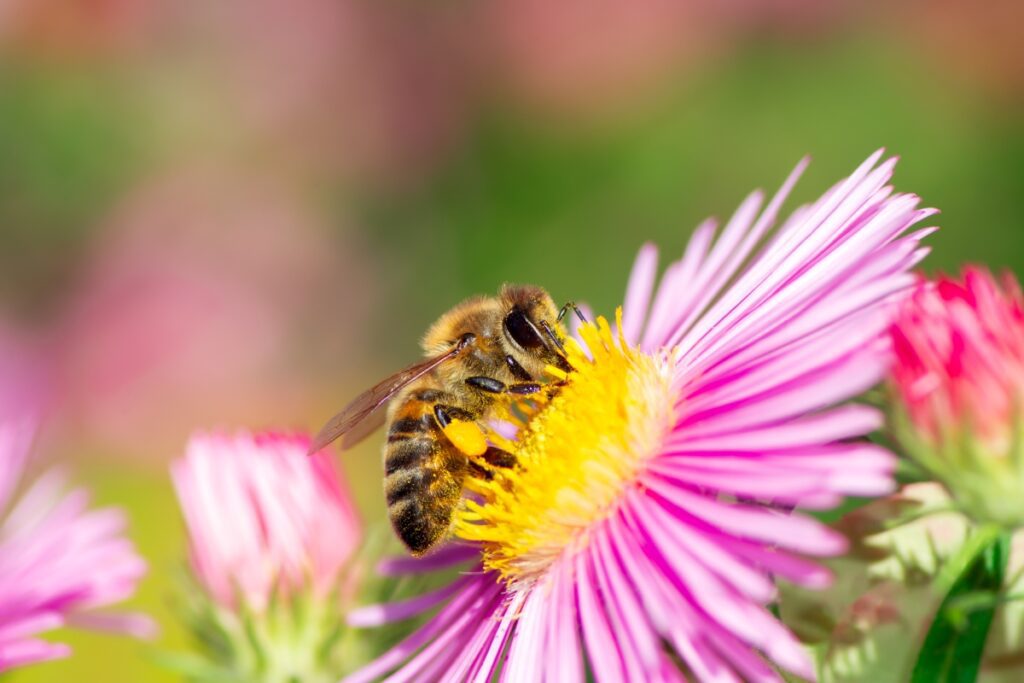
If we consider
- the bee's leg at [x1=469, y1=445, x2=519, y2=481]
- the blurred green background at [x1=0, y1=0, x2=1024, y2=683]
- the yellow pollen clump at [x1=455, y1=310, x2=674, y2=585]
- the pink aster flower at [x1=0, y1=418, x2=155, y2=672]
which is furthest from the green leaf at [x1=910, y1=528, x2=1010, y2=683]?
the blurred green background at [x1=0, y1=0, x2=1024, y2=683]

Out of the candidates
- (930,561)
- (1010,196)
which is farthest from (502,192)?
(930,561)

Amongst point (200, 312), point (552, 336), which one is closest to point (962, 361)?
point (552, 336)

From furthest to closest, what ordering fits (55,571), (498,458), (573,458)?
1. (55,571)
2. (498,458)
3. (573,458)

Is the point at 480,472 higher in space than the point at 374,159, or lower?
lower

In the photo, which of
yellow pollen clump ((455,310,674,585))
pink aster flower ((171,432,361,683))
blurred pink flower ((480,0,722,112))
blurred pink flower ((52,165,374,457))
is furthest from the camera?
blurred pink flower ((480,0,722,112))

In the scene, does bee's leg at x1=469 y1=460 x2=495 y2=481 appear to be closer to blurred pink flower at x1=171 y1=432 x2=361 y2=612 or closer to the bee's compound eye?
the bee's compound eye

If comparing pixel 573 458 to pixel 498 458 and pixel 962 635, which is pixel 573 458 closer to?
pixel 498 458

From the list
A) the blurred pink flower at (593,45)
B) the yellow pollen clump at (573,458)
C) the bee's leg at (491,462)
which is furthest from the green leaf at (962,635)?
the blurred pink flower at (593,45)

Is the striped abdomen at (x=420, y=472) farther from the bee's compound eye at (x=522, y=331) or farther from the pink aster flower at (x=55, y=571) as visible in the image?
the pink aster flower at (x=55, y=571)
